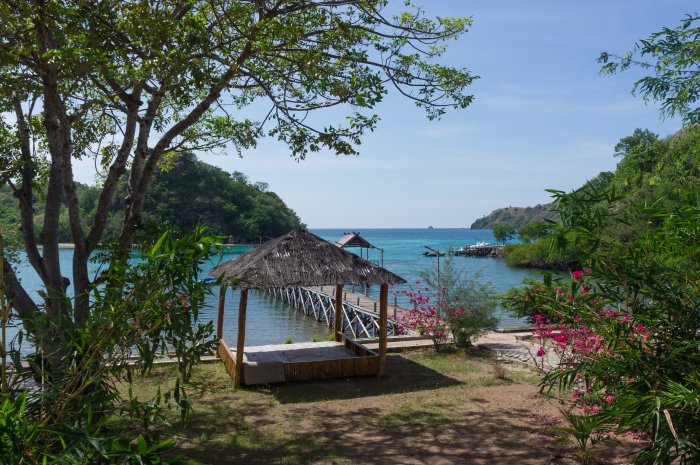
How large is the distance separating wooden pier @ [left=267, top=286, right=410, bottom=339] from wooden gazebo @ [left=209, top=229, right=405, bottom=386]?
5.30m

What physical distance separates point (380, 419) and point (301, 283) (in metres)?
2.40

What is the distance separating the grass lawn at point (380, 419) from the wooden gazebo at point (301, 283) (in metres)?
0.22

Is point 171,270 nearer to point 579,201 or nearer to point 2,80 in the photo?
point 579,201

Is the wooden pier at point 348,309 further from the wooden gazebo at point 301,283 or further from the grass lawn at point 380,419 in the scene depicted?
the grass lawn at point 380,419

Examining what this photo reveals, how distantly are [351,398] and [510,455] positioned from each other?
2833 mm

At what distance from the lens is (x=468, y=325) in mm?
11359

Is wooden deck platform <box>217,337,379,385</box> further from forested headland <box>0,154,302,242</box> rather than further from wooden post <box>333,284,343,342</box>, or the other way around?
forested headland <box>0,154,302,242</box>

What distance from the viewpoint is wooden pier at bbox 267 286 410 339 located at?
765 inches

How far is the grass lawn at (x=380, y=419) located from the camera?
5.97m

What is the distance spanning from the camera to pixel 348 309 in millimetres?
21875

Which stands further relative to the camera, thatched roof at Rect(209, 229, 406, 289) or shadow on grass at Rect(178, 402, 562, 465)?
thatched roof at Rect(209, 229, 406, 289)

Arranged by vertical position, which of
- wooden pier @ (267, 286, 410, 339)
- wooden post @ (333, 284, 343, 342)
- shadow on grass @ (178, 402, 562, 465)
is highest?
wooden post @ (333, 284, 343, 342)

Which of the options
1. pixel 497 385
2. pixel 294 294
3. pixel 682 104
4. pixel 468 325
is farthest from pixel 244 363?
pixel 294 294

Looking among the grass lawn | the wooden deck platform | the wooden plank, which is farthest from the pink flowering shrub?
the wooden plank
